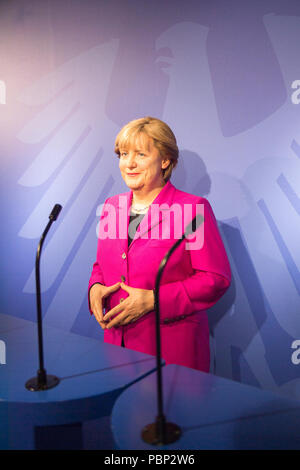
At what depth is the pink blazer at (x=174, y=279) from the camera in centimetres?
156

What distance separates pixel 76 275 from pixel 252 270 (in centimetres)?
105

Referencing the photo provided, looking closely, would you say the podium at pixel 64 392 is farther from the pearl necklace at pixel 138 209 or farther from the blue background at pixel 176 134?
the blue background at pixel 176 134


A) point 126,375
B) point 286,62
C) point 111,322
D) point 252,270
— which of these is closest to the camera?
point 126,375

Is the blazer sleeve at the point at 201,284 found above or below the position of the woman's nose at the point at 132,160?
below

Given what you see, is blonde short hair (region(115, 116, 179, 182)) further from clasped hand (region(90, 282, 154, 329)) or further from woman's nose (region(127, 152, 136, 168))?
clasped hand (region(90, 282, 154, 329))

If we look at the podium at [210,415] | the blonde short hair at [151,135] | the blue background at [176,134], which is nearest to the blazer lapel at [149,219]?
the blonde short hair at [151,135]

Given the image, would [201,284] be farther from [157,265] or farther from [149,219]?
[149,219]

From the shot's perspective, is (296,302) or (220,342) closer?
(296,302)

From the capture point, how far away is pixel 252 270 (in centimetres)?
199

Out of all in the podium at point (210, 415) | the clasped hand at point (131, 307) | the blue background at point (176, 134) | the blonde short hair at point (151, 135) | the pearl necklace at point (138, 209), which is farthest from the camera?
the blue background at point (176, 134)

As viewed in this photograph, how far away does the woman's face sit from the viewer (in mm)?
1642

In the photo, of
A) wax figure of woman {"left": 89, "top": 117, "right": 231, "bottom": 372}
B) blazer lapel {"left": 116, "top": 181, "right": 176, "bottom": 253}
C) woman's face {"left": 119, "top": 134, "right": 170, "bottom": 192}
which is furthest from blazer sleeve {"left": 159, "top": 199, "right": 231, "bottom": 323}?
woman's face {"left": 119, "top": 134, "right": 170, "bottom": 192}
